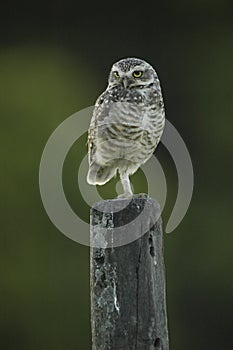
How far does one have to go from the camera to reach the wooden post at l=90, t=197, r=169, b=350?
8.57ft

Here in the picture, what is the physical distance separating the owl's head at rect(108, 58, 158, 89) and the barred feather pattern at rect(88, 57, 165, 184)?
1 centimetres

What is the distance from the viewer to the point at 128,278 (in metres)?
2.62

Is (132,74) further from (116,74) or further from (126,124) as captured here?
(126,124)

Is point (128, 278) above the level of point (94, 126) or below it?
below

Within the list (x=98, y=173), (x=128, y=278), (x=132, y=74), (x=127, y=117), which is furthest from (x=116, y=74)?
(x=128, y=278)

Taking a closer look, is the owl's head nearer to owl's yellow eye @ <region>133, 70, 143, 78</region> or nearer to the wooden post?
owl's yellow eye @ <region>133, 70, 143, 78</region>

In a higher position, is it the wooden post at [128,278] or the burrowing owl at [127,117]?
the burrowing owl at [127,117]

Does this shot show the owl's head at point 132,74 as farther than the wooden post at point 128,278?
Yes

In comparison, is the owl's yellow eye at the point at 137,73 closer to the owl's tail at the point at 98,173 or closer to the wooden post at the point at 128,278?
the owl's tail at the point at 98,173

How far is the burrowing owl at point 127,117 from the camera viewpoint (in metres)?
3.24

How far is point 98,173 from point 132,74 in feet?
1.36

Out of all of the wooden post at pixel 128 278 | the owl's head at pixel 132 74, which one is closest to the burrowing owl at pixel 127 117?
the owl's head at pixel 132 74

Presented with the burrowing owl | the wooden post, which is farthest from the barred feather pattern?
the wooden post

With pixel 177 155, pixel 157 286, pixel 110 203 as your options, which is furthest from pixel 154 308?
pixel 177 155
